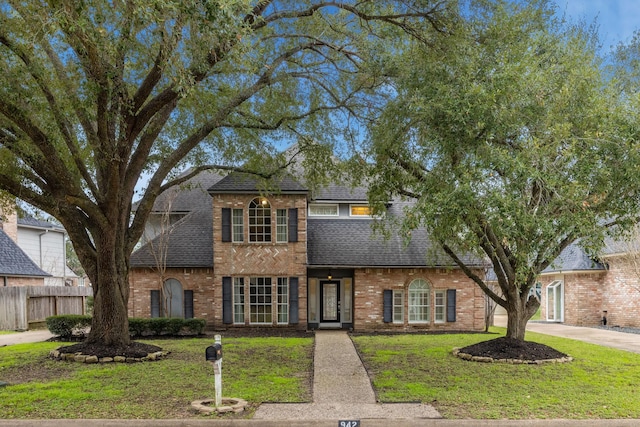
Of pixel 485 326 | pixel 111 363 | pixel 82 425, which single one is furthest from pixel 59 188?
pixel 485 326

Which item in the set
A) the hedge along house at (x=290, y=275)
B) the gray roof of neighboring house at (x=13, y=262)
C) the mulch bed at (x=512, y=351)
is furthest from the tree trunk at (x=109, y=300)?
the gray roof of neighboring house at (x=13, y=262)

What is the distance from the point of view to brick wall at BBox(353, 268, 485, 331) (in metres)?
18.2

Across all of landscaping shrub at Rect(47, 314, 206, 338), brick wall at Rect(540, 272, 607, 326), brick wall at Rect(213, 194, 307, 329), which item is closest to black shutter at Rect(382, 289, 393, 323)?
brick wall at Rect(213, 194, 307, 329)

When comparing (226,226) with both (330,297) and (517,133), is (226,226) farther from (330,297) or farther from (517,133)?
(517,133)

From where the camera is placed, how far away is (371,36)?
39.3 ft

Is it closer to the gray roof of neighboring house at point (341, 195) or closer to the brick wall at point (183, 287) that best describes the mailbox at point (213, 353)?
the brick wall at point (183, 287)

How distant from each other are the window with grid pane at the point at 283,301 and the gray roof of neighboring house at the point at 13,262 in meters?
13.0

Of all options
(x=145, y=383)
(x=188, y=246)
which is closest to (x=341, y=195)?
(x=188, y=246)

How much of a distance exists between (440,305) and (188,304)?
9.72 meters

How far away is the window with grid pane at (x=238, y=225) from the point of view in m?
17.8

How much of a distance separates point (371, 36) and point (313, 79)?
210 cm

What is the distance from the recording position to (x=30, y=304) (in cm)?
2039

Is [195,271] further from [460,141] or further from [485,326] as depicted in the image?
[460,141]

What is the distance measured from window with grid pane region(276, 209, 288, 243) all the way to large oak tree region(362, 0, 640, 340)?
800cm
